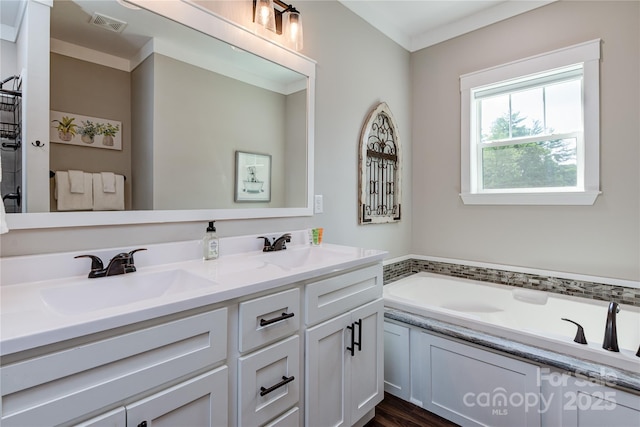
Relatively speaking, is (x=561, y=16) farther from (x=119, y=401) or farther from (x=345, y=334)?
(x=119, y=401)

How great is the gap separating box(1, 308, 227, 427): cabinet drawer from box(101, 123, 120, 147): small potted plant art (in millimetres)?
797

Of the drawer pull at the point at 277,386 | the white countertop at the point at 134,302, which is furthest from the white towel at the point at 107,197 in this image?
the drawer pull at the point at 277,386

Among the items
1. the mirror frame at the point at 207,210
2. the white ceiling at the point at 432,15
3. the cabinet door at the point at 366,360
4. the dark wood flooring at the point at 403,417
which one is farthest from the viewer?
the white ceiling at the point at 432,15

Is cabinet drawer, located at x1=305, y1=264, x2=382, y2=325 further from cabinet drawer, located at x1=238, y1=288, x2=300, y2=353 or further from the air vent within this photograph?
the air vent

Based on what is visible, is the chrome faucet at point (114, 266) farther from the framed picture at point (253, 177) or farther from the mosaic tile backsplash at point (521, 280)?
the mosaic tile backsplash at point (521, 280)

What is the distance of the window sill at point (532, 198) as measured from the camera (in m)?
2.09

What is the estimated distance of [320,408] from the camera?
1302mm

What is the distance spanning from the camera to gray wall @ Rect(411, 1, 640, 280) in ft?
6.45

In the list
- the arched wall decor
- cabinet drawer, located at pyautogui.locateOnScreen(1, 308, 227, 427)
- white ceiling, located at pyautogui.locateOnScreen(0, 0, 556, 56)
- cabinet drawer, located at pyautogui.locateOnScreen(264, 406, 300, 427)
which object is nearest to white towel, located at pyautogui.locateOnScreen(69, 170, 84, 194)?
cabinet drawer, located at pyautogui.locateOnScreen(1, 308, 227, 427)

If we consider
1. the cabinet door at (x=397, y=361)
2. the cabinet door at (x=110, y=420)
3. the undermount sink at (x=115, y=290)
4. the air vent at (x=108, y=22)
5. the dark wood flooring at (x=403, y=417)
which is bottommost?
the dark wood flooring at (x=403, y=417)

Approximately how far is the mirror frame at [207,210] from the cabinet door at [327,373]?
72cm

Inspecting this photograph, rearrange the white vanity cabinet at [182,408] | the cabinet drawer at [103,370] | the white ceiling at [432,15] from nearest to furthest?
1. the cabinet drawer at [103,370]
2. the white vanity cabinet at [182,408]
3. the white ceiling at [432,15]

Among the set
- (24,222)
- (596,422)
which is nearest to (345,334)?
(596,422)

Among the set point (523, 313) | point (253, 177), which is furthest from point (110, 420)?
point (523, 313)
